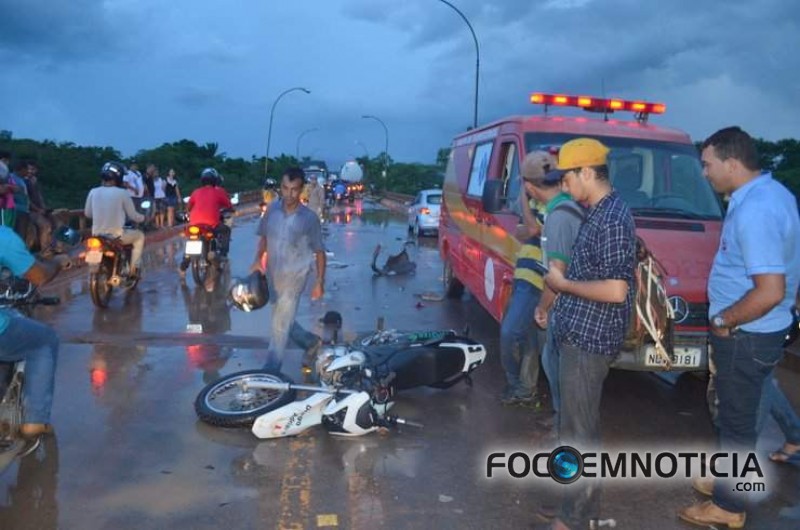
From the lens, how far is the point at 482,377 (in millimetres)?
7496

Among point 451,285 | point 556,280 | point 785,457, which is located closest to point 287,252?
point 556,280

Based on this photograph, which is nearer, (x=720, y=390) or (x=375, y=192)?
(x=720, y=390)

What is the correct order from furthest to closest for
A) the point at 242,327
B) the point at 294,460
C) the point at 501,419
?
the point at 242,327
the point at 501,419
the point at 294,460

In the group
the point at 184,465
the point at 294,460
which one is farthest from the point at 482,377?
the point at 184,465

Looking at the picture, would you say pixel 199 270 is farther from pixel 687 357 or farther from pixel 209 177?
pixel 687 357

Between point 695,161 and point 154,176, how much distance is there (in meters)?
17.5

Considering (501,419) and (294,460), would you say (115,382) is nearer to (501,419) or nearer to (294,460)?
(294,460)

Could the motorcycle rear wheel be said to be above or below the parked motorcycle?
below

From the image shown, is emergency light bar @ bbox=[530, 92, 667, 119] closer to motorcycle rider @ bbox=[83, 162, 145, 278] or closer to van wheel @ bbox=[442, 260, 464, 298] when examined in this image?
van wheel @ bbox=[442, 260, 464, 298]

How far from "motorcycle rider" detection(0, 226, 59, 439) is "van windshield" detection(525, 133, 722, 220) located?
442cm

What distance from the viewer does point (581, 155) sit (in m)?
3.88

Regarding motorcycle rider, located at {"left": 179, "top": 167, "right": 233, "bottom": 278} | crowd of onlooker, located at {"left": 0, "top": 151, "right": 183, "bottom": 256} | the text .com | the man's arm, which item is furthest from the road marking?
motorcycle rider, located at {"left": 179, "top": 167, "right": 233, "bottom": 278}

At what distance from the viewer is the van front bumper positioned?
5.89 meters

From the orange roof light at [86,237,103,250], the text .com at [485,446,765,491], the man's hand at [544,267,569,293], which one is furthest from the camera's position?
the orange roof light at [86,237,103,250]
